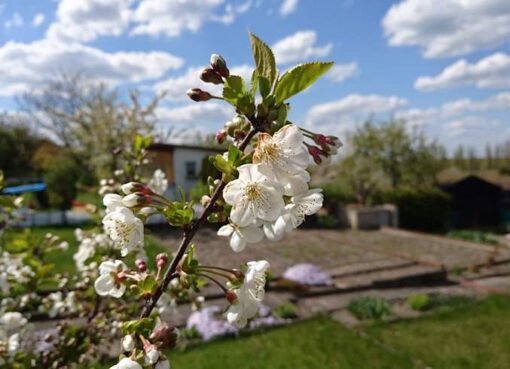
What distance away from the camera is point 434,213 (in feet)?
57.1

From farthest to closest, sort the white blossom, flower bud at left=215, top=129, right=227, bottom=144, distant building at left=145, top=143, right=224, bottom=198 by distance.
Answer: distant building at left=145, top=143, right=224, bottom=198, the white blossom, flower bud at left=215, top=129, right=227, bottom=144

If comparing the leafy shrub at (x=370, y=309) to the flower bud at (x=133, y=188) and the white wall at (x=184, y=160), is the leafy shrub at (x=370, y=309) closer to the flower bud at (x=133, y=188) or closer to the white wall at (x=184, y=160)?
the flower bud at (x=133, y=188)

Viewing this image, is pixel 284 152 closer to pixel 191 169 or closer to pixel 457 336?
pixel 457 336

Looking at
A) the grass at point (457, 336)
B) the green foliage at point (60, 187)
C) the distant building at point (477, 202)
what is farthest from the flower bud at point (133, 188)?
the distant building at point (477, 202)

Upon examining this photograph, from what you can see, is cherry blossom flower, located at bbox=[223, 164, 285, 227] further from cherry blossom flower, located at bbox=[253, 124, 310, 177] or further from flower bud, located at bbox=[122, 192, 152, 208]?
flower bud, located at bbox=[122, 192, 152, 208]

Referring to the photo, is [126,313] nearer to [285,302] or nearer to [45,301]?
[45,301]

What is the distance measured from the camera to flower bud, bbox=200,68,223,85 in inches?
42.1

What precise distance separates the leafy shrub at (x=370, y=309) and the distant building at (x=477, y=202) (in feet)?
50.0

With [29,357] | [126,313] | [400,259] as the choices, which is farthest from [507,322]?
[29,357]

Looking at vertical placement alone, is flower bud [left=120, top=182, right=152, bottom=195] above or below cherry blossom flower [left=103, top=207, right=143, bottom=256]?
above

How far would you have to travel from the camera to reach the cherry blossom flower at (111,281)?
1170mm

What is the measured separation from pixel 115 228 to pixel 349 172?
19.2 meters

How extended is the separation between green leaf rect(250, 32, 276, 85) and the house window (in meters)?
20.0

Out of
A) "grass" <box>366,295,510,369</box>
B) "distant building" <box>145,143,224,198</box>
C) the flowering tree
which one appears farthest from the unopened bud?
"distant building" <box>145,143,224,198</box>
